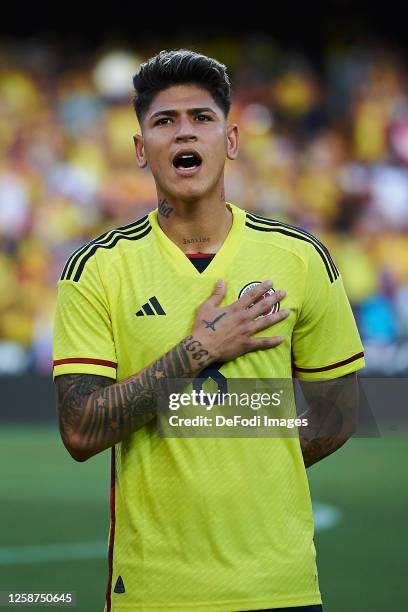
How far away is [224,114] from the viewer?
11.4 ft

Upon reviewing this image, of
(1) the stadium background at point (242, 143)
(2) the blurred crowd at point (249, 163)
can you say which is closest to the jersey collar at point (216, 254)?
(1) the stadium background at point (242, 143)

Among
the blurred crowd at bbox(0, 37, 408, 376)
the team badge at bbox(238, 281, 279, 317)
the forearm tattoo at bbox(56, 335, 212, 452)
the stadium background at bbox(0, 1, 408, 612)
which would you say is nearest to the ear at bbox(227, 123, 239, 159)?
the team badge at bbox(238, 281, 279, 317)

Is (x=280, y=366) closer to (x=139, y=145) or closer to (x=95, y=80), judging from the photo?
(x=139, y=145)

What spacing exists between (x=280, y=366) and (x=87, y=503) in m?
6.39

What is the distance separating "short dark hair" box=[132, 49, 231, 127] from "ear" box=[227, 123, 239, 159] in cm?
8

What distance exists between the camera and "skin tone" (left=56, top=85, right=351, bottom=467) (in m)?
3.16

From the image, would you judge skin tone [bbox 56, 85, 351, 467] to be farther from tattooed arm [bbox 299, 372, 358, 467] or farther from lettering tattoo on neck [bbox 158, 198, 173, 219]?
tattooed arm [bbox 299, 372, 358, 467]

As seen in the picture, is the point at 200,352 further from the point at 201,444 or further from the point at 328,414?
the point at 328,414

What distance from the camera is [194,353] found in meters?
3.16

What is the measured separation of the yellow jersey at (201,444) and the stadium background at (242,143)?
11.6 m

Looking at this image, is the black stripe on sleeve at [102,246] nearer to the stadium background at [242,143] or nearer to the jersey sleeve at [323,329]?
the jersey sleeve at [323,329]

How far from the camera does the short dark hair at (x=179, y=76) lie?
3408 millimetres

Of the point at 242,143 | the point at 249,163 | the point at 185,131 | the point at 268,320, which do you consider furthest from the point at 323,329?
the point at 242,143

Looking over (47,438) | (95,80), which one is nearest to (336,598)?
(47,438)
